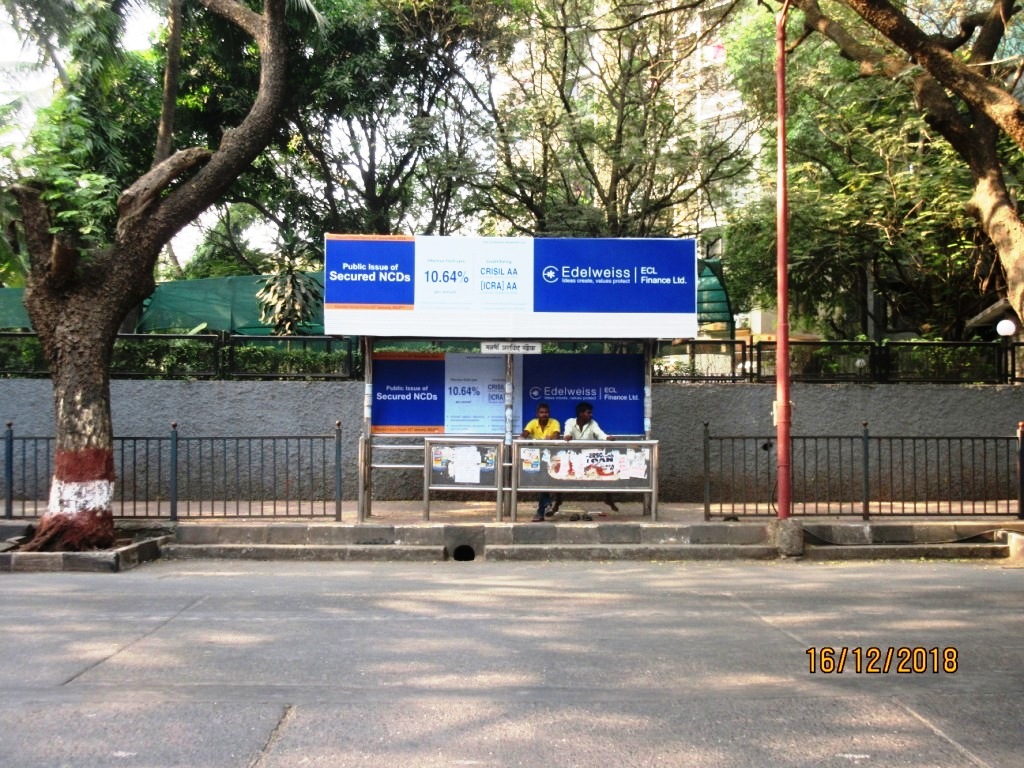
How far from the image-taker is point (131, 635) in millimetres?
6359

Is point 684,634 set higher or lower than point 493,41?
lower

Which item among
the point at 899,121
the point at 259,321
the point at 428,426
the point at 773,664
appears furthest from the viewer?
the point at 259,321

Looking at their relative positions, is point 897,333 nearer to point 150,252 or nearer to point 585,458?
point 585,458

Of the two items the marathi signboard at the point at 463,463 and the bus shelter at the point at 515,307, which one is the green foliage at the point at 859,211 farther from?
the marathi signboard at the point at 463,463

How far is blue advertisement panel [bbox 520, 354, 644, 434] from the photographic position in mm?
12039

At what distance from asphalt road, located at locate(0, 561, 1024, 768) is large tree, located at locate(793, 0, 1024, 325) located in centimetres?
424

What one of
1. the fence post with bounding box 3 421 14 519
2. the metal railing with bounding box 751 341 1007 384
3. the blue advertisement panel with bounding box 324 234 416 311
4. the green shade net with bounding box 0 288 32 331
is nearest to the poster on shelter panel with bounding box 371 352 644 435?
the blue advertisement panel with bounding box 324 234 416 311

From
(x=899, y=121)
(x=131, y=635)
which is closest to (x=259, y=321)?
(x=131, y=635)

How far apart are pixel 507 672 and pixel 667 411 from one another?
828cm

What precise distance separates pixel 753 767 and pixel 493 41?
16.4 metres
